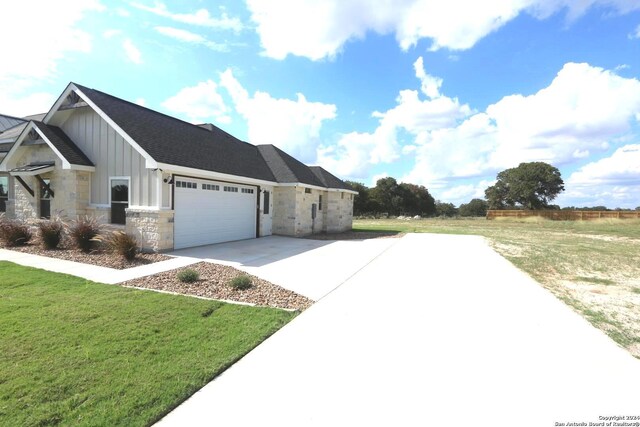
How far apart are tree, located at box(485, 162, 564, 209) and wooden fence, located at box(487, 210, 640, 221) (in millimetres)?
12401

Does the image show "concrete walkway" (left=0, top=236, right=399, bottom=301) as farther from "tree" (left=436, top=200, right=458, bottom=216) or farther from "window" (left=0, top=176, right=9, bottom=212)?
"tree" (left=436, top=200, right=458, bottom=216)

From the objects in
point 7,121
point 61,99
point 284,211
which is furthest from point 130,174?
point 7,121

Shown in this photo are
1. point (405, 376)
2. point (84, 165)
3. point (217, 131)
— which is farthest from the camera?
point (217, 131)

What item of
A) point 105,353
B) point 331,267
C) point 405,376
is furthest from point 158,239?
point 405,376

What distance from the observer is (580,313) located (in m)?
6.06

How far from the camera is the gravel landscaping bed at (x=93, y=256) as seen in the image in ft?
29.3

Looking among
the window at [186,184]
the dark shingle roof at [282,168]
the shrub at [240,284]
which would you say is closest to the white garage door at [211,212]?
the window at [186,184]

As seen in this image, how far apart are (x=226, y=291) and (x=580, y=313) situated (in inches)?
273

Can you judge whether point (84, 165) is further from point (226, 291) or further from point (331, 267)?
point (331, 267)

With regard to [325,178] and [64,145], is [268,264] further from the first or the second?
[325,178]

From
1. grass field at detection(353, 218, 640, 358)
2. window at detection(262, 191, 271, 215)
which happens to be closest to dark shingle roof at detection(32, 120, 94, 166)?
window at detection(262, 191, 271, 215)

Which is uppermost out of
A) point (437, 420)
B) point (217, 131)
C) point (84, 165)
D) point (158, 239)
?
point (217, 131)

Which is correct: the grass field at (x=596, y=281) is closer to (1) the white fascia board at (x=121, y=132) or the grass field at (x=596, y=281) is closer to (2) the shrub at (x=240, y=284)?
(2) the shrub at (x=240, y=284)

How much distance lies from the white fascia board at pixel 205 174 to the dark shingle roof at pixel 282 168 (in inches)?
90.5
